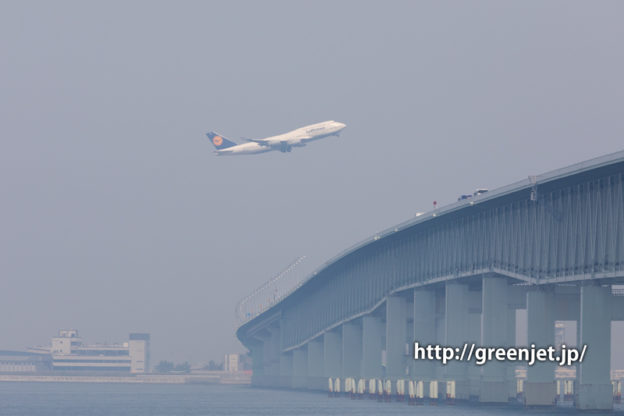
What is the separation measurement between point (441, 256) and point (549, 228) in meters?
33.9

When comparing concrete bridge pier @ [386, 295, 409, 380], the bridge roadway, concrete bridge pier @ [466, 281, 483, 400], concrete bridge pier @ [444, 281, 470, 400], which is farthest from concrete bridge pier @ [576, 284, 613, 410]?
concrete bridge pier @ [386, 295, 409, 380]

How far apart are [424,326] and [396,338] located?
1572 cm

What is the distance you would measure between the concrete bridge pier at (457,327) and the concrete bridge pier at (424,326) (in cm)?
1127

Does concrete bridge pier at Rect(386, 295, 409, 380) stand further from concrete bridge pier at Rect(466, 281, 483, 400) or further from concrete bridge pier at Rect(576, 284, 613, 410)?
concrete bridge pier at Rect(576, 284, 613, 410)

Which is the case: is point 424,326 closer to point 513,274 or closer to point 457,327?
point 457,327

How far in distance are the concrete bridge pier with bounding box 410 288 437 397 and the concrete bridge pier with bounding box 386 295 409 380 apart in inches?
439

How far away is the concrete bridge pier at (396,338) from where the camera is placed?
584 ft

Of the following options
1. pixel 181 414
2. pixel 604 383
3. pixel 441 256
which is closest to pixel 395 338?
pixel 441 256

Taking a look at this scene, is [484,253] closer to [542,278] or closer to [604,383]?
[542,278]

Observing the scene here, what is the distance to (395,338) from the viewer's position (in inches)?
7023

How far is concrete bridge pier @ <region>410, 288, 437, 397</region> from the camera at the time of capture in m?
163

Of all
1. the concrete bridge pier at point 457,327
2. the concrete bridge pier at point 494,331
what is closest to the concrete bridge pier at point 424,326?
the concrete bridge pier at point 457,327

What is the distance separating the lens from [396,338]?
178 metres

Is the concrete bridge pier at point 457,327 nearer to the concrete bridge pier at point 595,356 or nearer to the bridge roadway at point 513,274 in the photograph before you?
the bridge roadway at point 513,274
